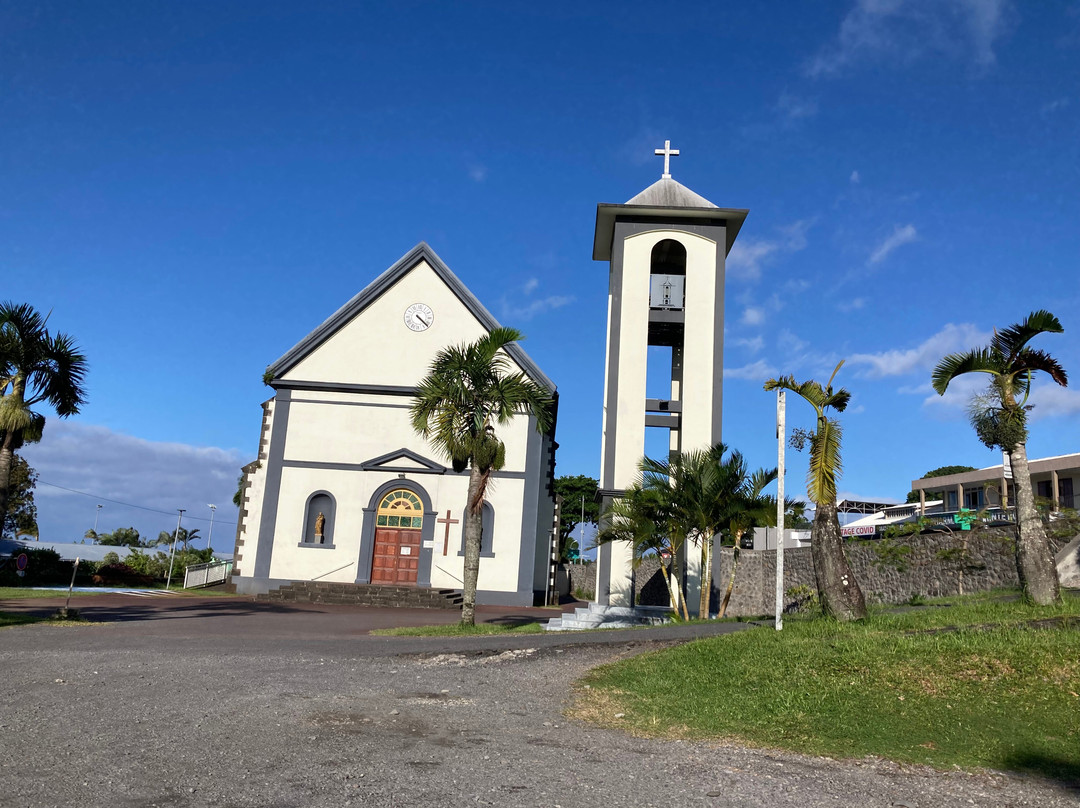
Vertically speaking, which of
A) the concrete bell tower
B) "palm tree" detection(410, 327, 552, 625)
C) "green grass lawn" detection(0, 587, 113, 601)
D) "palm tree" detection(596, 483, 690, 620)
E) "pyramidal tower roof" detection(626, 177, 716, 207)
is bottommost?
"green grass lawn" detection(0, 587, 113, 601)

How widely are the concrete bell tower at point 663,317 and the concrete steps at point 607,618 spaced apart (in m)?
3.34

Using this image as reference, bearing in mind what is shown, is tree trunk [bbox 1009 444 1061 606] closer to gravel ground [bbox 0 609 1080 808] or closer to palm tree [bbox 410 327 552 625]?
gravel ground [bbox 0 609 1080 808]

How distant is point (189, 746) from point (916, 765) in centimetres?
530

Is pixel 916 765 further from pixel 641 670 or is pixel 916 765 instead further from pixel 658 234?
pixel 658 234

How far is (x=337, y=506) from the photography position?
27438 mm

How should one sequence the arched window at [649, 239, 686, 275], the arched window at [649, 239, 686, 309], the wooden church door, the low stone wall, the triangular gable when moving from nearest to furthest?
the low stone wall < the arched window at [649, 239, 686, 309] < the wooden church door < the arched window at [649, 239, 686, 275] < the triangular gable

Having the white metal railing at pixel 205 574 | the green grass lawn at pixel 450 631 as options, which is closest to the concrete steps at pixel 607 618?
the green grass lawn at pixel 450 631

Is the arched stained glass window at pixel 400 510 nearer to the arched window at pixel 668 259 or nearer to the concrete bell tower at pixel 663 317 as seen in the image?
the concrete bell tower at pixel 663 317

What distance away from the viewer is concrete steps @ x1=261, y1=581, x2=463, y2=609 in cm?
2572

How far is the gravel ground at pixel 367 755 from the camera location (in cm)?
495

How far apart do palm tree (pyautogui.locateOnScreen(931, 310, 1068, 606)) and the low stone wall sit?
3.65 meters

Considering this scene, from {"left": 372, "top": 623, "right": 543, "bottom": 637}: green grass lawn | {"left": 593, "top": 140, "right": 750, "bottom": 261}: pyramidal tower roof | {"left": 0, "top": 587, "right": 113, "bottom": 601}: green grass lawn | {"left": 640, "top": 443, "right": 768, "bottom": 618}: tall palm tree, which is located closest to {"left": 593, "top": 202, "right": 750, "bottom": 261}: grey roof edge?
{"left": 593, "top": 140, "right": 750, "bottom": 261}: pyramidal tower roof

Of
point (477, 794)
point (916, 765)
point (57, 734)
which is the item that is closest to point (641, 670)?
point (916, 765)

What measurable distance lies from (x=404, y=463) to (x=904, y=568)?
631 inches
